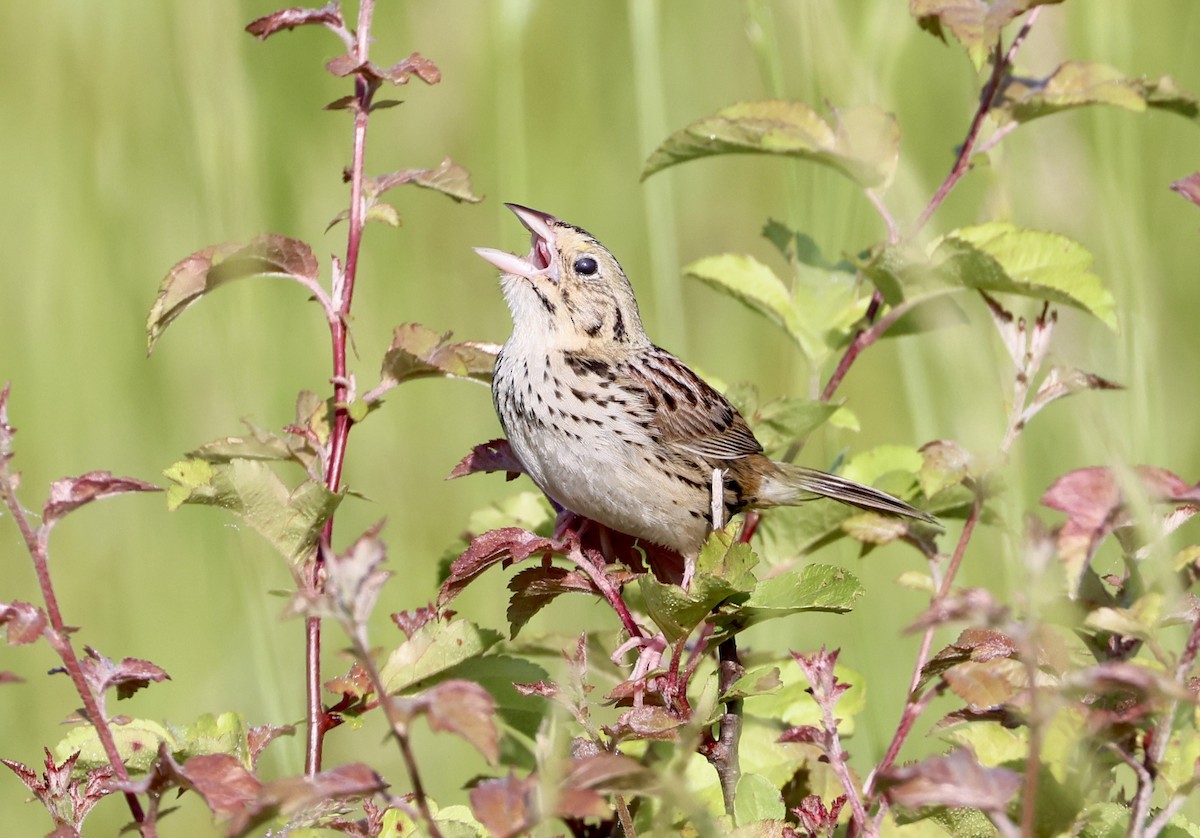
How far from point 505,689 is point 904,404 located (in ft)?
9.27

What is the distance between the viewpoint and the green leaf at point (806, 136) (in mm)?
2402

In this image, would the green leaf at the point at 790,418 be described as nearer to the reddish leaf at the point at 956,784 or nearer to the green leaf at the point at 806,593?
the green leaf at the point at 806,593

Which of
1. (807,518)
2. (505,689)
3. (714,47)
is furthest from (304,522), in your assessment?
(714,47)

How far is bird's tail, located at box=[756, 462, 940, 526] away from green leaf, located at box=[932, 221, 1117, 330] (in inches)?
16.9

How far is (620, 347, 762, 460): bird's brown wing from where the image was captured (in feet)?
9.97

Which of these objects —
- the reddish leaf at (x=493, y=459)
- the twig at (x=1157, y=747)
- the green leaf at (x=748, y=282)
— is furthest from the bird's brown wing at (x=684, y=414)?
Answer: the twig at (x=1157, y=747)

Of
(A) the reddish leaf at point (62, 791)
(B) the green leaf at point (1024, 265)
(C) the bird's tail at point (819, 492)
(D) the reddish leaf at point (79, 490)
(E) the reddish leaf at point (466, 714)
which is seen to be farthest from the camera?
(C) the bird's tail at point (819, 492)

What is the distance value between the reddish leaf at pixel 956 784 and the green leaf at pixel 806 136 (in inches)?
51.2

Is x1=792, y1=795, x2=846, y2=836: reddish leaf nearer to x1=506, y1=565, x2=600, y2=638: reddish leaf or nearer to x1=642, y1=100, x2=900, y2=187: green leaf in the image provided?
x1=506, y1=565, x2=600, y2=638: reddish leaf

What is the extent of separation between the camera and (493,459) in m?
2.51

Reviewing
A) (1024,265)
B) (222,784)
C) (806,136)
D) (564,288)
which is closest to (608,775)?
(222,784)

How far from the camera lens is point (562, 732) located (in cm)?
142

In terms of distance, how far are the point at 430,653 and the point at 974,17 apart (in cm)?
127

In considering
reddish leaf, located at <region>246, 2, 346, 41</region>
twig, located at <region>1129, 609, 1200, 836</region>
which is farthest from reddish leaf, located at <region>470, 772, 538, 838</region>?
reddish leaf, located at <region>246, 2, 346, 41</region>
